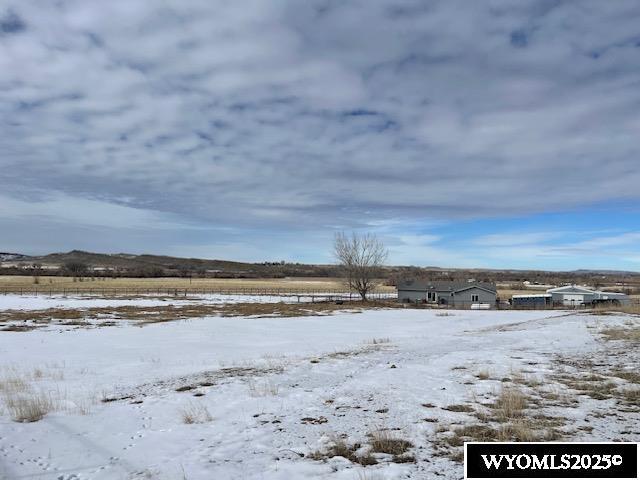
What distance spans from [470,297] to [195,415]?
77960 mm

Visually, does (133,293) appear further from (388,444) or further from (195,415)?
(388,444)

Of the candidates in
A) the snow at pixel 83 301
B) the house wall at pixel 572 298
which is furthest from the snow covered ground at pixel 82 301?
the house wall at pixel 572 298

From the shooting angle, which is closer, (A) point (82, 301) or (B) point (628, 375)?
(B) point (628, 375)

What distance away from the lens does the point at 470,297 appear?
81562 millimetres

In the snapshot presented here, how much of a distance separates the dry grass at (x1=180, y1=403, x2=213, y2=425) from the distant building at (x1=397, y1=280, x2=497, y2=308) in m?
73.7

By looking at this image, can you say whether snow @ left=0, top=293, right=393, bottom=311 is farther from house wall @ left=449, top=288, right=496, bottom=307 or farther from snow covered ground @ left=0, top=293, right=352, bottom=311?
house wall @ left=449, top=288, right=496, bottom=307

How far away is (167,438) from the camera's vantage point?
7840 millimetres

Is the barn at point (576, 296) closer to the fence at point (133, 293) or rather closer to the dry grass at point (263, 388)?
the fence at point (133, 293)

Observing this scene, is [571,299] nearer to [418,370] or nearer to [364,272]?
[364,272]

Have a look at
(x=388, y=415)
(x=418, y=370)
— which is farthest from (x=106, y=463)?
(x=418, y=370)

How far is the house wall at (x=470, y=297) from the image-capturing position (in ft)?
265

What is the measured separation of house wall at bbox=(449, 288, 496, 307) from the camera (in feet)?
265

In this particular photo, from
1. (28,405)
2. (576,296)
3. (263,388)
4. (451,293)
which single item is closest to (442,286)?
(451,293)

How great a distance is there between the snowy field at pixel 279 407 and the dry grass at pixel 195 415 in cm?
4
